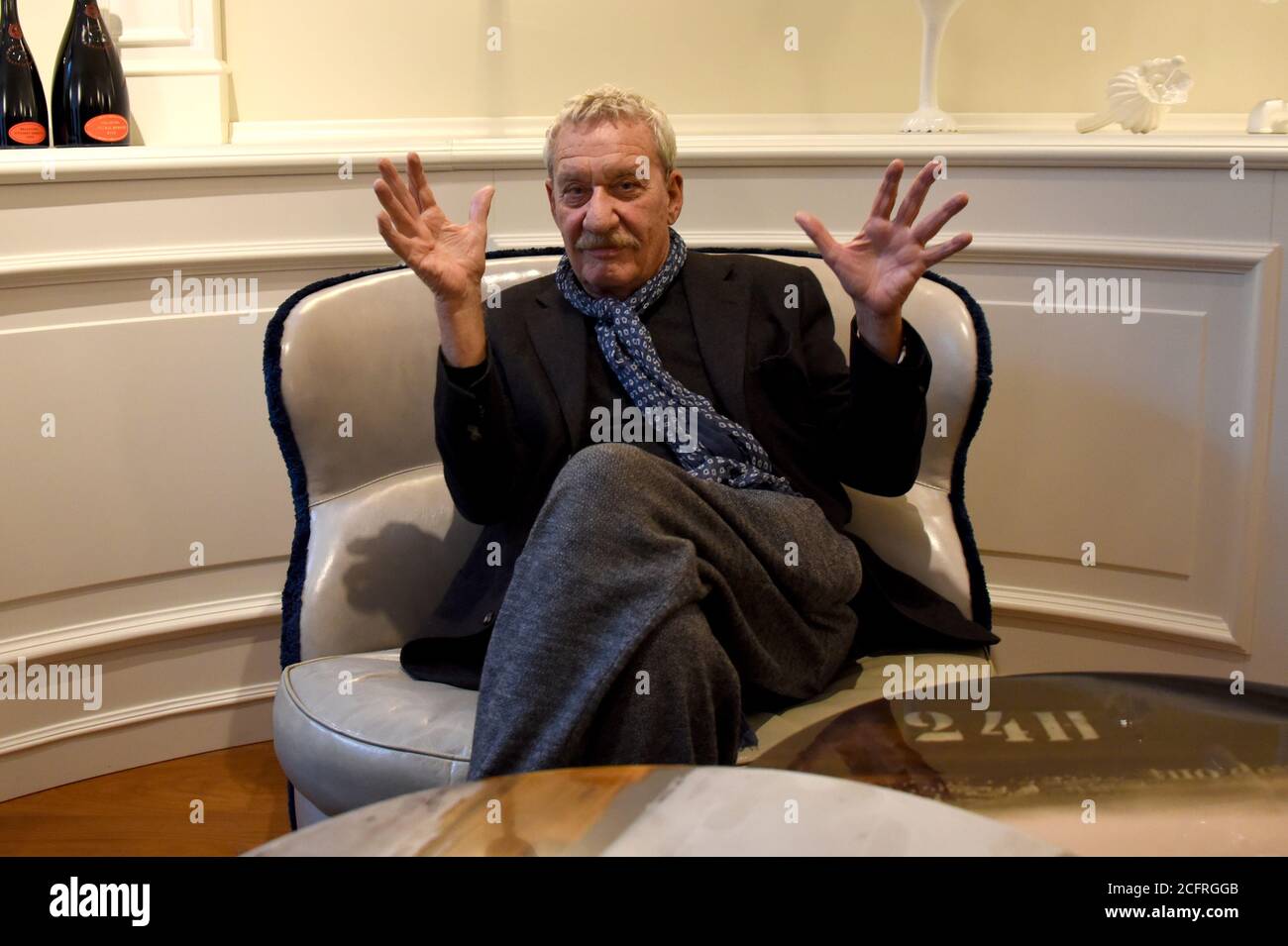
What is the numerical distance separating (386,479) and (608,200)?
498 millimetres

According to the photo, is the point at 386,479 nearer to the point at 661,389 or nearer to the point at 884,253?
the point at 661,389

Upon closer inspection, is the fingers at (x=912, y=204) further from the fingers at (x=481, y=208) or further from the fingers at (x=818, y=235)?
the fingers at (x=481, y=208)

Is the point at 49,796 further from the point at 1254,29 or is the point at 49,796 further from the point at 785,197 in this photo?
the point at 1254,29

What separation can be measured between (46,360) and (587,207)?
3.26 feet

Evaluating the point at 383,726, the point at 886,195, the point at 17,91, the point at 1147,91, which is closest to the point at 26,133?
the point at 17,91

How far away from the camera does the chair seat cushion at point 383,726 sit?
4.51ft

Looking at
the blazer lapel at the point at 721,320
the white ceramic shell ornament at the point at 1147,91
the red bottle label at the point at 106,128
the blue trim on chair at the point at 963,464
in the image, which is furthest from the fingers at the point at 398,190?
the white ceramic shell ornament at the point at 1147,91

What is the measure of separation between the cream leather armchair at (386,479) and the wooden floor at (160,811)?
1.22 feet

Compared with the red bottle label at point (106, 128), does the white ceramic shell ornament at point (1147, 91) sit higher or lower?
higher

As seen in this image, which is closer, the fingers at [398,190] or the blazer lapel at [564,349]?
the fingers at [398,190]

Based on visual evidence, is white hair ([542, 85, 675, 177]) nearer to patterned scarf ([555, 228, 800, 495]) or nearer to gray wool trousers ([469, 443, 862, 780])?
patterned scarf ([555, 228, 800, 495])

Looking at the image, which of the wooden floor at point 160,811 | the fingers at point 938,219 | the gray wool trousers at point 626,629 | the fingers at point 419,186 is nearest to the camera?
the gray wool trousers at point 626,629

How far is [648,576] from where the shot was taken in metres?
1.30
